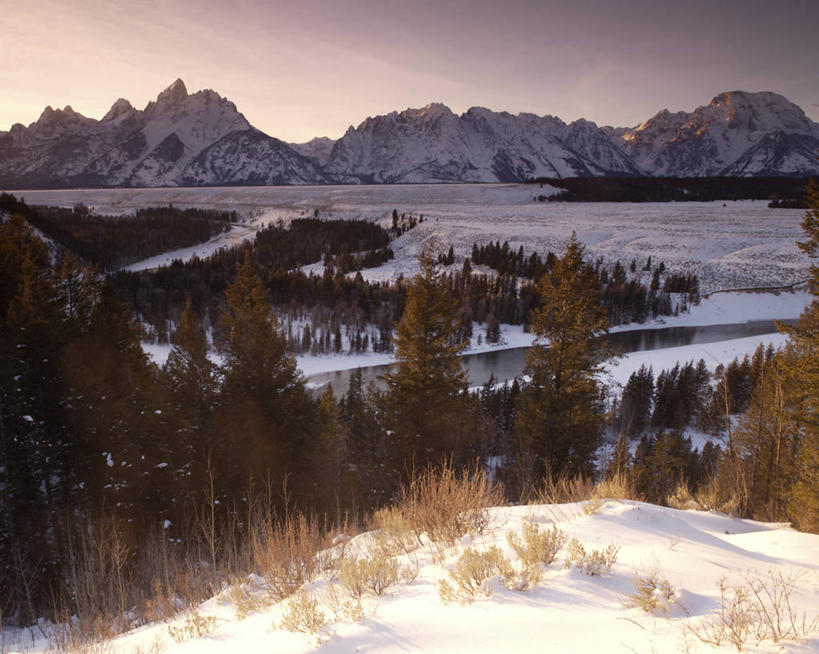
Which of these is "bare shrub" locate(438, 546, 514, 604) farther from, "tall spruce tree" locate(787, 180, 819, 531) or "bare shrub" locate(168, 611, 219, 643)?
"tall spruce tree" locate(787, 180, 819, 531)

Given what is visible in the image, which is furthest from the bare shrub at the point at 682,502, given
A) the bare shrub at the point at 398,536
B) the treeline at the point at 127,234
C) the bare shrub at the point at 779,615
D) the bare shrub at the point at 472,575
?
the treeline at the point at 127,234

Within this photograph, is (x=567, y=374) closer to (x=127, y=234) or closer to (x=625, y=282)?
(x=625, y=282)

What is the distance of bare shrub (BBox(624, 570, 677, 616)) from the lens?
3.16 metres

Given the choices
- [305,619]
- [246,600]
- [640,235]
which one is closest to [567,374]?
[246,600]

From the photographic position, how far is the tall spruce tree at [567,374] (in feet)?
52.5

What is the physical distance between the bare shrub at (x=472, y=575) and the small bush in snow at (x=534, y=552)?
12 centimetres

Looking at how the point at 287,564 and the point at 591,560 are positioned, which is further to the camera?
the point at 287,564

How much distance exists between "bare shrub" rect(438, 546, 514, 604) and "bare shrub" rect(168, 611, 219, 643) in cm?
193

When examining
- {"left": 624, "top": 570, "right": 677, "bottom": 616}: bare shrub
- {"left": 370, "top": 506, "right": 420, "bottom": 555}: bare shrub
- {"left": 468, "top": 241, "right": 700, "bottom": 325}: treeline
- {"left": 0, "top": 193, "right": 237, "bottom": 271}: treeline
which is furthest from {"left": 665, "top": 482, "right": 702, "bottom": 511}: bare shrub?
{"left": 0, "top": 193, "right": 237, "bottom": 271}: treeline

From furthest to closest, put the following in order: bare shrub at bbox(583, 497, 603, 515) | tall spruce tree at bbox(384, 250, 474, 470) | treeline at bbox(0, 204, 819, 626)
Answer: tall spruce tree at bbox(384, 250, 474, 470), treeline at bbox(0, 204, 819, 626), bare shrub at bbox(583, 497, 603, 515)

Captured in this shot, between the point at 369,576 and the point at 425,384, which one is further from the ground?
the point at 369,576

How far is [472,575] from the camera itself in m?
3.70

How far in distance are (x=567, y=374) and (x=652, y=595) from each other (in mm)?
13568

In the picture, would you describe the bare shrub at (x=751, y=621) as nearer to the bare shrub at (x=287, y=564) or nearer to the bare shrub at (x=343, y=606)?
the bare shrub at (x=343, y=606)
